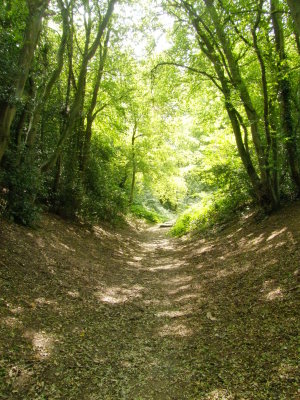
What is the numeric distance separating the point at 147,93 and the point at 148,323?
9.97 m

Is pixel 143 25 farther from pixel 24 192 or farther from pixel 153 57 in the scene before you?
pixel 24 192

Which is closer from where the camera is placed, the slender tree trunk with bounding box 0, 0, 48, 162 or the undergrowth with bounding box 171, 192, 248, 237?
the slender tree trunk with bounding box 0, 0, 48, 162

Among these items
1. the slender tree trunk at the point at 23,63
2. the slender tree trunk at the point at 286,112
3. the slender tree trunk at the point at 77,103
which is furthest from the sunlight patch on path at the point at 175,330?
the slender tree trunk at the point at 286,112

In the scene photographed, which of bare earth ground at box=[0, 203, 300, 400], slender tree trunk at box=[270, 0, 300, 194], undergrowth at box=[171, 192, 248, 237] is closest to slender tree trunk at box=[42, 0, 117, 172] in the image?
bare earth ground at box=[0, 203, 300, 400]

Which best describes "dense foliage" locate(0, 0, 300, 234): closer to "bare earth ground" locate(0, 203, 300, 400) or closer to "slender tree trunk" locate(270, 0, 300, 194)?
"slender tree trunk" locate(270, 0, 300, 194)

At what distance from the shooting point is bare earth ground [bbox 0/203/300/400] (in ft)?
10.5

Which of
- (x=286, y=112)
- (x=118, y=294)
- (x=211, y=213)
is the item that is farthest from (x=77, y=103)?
(x=211, y=213)

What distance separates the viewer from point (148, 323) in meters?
4.97

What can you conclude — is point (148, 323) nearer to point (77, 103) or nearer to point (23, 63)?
point (23, 63)

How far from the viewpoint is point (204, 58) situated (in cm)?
1087

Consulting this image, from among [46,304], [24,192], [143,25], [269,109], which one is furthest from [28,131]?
[269,109]

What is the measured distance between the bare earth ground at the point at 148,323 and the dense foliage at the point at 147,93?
6.27 ft

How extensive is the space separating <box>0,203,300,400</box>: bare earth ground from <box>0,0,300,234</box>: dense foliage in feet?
6.27

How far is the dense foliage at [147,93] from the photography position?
7309mm
